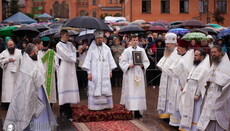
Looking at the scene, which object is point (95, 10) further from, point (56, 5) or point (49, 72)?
point (49, 72)

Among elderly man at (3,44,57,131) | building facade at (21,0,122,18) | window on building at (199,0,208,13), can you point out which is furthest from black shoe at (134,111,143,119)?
building facade at (21,0,122,18)

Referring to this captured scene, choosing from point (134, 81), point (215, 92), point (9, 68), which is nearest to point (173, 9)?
point (9, 68)

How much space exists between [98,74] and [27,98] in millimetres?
2768

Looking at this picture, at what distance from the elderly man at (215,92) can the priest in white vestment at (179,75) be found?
101 cm

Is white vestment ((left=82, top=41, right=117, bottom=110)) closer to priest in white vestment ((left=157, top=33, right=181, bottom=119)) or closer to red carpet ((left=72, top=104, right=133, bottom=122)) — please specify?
red carpet ((left=72, top=104, right=133, bottom=122))

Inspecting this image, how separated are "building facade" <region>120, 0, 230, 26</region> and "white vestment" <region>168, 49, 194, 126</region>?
131 feet

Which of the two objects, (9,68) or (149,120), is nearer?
(149,120)

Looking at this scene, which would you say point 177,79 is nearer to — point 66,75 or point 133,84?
point 133,84

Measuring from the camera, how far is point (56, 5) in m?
99.8

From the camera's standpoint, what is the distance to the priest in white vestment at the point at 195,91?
8.15 metres

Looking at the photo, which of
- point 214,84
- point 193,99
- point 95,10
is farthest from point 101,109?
point 95,10

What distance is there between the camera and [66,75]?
10.2 meters

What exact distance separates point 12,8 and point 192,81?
62806 mm

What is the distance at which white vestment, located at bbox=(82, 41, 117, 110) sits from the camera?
395 inches
